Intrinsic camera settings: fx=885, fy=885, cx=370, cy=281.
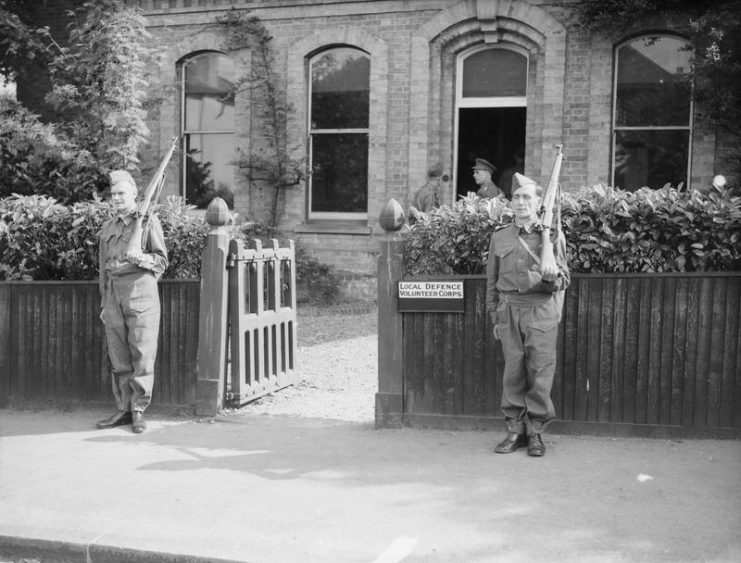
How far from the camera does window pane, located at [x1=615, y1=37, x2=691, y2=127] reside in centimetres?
1391

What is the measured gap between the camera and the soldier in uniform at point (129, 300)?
7281 mm

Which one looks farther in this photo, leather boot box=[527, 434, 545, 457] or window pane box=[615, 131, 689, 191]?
window pane box=[615, 131, 689, 191]

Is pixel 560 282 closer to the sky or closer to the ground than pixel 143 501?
closer to the sky

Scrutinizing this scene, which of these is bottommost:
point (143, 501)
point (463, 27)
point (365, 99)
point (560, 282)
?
point (143, 501)

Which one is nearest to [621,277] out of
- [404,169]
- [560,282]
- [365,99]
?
[560,282]

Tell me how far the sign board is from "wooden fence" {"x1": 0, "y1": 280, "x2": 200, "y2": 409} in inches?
75.3

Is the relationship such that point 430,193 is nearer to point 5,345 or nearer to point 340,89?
point 340,89

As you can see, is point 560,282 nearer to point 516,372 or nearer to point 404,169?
point 516,372

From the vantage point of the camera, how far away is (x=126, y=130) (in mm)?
13914

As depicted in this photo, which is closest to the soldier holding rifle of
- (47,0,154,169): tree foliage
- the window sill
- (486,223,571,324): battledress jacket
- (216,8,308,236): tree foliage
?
(486,223,571,324): battledress jacket

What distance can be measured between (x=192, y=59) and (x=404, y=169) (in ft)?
15.3

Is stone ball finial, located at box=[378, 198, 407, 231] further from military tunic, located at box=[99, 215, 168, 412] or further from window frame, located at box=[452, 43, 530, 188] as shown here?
window frame, located at box=[452, 43, 530, 188]

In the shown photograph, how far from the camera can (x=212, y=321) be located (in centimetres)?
764

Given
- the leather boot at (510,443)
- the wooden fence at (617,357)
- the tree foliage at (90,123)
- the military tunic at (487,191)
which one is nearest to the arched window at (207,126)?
the tree foliage at (90,123)
